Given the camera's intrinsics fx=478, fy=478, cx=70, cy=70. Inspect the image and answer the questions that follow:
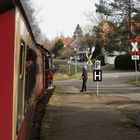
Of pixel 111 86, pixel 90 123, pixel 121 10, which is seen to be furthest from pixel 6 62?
pixel 121 10

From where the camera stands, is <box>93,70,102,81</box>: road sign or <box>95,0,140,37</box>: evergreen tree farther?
<box>95,0,140,37</box>: evergreen tree

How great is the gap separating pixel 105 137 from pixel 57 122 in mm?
2910

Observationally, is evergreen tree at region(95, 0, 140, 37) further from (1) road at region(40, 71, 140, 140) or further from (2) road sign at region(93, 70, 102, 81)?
(1) road at region(40, 71, 140, 140)

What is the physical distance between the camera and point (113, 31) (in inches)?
2891

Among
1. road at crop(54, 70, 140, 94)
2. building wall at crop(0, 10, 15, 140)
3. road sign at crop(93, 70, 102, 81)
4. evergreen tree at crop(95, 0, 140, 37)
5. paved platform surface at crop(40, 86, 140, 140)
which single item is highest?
evergreen tree at crop(95, 0, 140, 37)

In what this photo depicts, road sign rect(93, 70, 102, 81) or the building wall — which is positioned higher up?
the building wall

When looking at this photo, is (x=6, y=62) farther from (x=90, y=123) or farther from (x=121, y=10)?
(x=121, y=10)

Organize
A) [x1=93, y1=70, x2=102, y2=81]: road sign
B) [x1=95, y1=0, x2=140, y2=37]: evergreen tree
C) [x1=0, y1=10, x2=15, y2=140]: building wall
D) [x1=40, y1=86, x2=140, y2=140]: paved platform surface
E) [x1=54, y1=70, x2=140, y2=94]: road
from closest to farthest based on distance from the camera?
[x1=0, y1=10, x2=15, y2=140]: building wall → [x1=40, y1=86, x2=140, y2=140]: paved platform surface → [x1=93, y1=70, x2=102, y2=81]: road sign → [x1=54, y1=70, x2=140, y2=94]: road → [x1=95, y1=0, x2=140, y2=37]: evergreen tree

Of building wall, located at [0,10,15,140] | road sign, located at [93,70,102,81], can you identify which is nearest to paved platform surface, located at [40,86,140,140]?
building wall, located at [0,10,15,140]

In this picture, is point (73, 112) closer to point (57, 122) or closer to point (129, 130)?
point (57, 122)

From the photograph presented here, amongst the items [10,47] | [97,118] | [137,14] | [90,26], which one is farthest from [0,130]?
[90,26]

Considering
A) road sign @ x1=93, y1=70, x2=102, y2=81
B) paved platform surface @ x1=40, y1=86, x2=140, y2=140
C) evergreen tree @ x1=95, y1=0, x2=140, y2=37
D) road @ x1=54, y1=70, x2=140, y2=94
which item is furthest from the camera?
evergreen tree @ x1=95, y1=0, x2=140, y2=37

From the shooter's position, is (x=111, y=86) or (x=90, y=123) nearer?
(x=90, y=123)

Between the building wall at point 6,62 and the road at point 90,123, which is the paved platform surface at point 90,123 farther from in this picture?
the building wall at point 6,62
